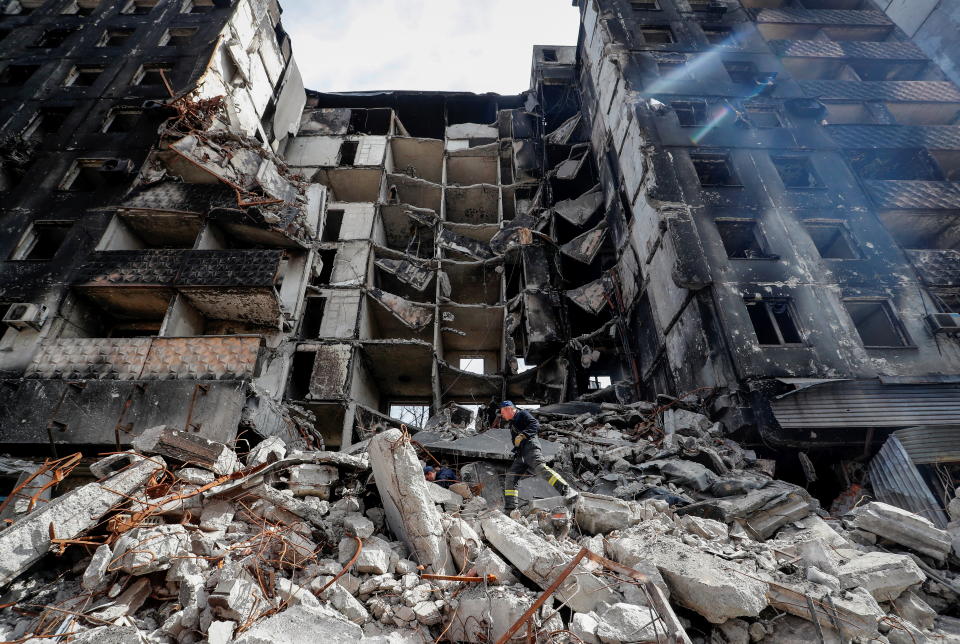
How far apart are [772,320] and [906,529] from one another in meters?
9.01

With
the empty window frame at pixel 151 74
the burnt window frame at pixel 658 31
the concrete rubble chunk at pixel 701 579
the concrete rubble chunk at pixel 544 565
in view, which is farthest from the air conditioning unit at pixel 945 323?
the empty window frame at pixel 151 74

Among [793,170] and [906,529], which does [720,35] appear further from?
[906,529]

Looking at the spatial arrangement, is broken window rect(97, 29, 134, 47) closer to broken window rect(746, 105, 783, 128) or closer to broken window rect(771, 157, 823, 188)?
broken window rect(746, 105, 783, 128)

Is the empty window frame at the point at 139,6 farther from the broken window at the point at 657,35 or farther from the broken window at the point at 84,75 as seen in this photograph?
the broken window at the point at 657,35

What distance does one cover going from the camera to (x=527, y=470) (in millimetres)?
8141

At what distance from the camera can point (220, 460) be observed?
625cm

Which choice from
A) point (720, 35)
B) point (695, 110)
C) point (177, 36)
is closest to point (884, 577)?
point (695, 110)

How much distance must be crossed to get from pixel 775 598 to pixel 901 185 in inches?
808

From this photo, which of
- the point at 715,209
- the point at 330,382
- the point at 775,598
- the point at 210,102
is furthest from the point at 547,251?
the point at 775,598

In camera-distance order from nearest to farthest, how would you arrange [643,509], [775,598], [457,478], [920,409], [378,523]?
1. [775,598]
2. [378,523]
3. [643,509]
4. [457,478]
5. [920,409]

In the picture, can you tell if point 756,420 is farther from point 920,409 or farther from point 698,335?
point 920,409

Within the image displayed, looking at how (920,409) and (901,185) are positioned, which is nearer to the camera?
(920,409)

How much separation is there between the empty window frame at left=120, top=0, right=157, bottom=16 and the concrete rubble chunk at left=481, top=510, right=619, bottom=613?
32597 millimetres

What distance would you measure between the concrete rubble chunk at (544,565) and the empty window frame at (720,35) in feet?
87.9
